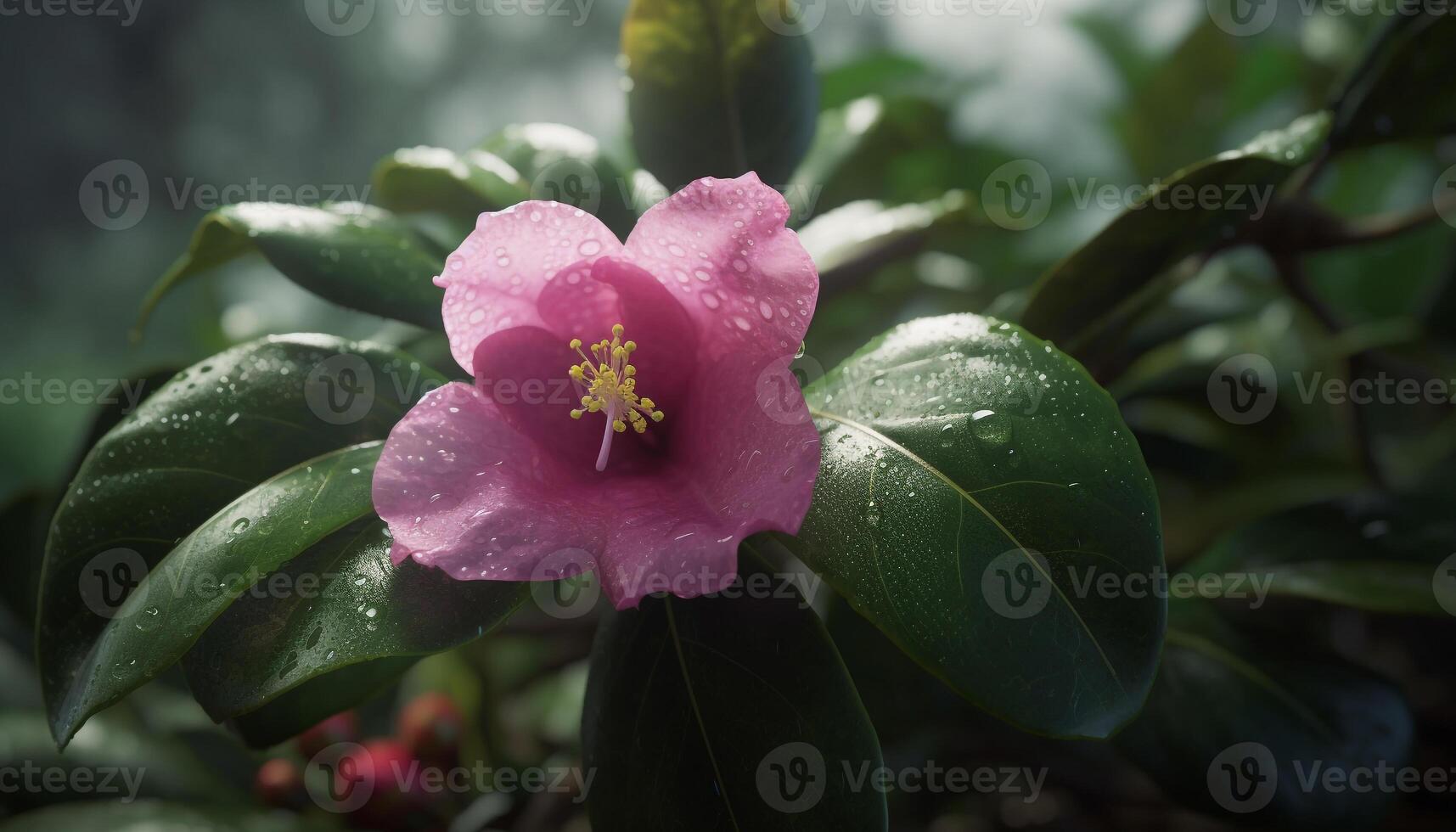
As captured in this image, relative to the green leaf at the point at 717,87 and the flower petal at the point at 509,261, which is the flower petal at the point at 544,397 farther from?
the green leaf at the point at 717,87

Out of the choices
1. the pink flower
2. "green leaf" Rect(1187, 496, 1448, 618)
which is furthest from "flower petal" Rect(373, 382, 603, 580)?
"green leaf" Rect(1187, 496, 1448, 618)

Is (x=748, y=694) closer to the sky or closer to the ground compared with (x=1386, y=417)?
closer to the sky

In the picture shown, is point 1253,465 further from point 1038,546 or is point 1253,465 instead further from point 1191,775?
point 1038,546

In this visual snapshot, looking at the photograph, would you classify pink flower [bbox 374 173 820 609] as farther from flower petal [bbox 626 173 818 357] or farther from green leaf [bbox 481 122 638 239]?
green leaf [bbox 481 122 638 239]

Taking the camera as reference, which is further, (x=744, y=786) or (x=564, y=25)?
(x=564, y=25)

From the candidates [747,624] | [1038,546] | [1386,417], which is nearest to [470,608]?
[747,624]

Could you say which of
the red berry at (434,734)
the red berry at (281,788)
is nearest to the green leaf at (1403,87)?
the red berry at (434,734)
